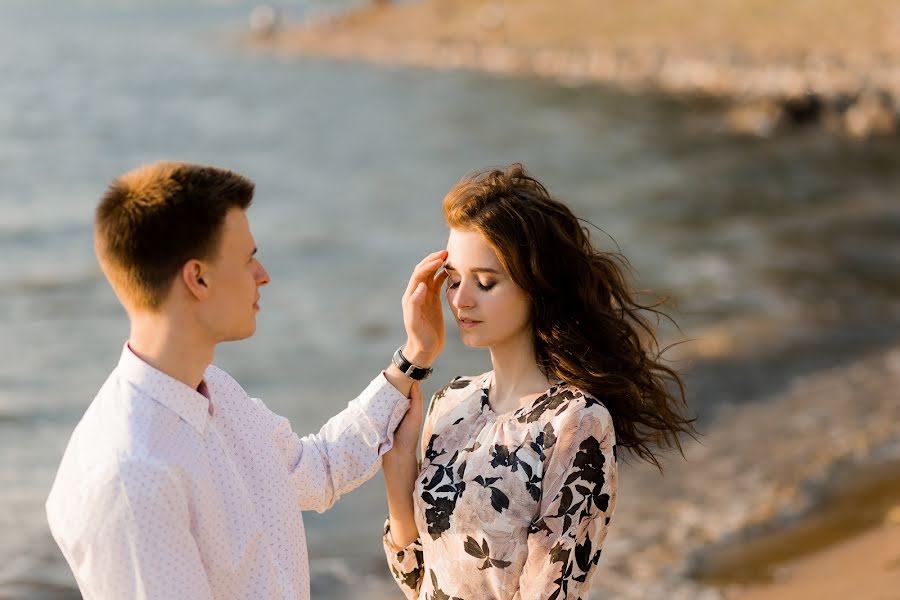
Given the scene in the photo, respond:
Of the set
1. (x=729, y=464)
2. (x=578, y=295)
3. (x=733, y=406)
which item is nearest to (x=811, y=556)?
(x=729, y=464)

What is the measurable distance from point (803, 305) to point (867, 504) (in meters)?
5.07

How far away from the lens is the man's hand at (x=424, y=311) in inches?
105

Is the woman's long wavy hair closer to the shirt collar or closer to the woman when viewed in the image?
the woman

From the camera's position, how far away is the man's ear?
204 centimetres

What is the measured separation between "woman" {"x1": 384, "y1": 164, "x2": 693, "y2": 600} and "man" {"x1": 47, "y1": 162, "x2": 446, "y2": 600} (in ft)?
1.43

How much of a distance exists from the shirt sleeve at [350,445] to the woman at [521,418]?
2.1 inches

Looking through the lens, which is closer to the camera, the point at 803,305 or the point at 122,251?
the point at 122,251

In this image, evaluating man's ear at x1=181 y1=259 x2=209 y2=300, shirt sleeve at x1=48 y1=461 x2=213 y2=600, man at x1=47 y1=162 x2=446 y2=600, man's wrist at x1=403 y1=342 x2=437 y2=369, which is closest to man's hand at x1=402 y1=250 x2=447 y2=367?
man's wrist at x1=403 y1=342 x2=437 y2=369

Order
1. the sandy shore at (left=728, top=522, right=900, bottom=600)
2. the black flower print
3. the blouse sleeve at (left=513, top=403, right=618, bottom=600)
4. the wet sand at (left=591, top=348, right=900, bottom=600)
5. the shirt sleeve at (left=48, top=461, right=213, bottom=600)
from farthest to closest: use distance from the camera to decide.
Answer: the wet sand at (left=591, top=348, right=900, bottom=600), the sandy shore at (left=728, top=522, right=900, bottom=600), the black flower print, the blouse sleeve at (left=513, top=403, right=618, bottom=600), the shirt sleeve at (left=48, top=461, right=213, bottom=600)

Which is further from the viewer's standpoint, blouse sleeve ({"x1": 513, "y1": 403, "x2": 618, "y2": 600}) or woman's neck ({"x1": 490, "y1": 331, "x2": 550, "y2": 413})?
woman's neck ({"x1": 490, "y1": 331, "x2": 550, "y2": 413})

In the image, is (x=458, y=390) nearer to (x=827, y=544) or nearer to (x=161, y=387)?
(x=161, y=387)

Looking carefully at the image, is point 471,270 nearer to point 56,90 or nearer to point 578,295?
point 578,295

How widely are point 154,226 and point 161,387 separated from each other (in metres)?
0.28

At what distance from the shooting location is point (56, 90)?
30.9 metres
